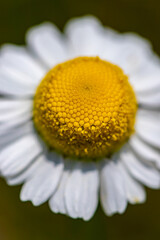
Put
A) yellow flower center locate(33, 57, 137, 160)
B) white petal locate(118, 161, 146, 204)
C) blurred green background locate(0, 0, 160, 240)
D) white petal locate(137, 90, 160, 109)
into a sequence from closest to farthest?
1. yellow flower center locate(33, 57, 137, 160)
2. white petal locate(118, 161, 146, 204)
3. white petal locate(137, 90, 160, 109)
4. blurred green background locate(0, 0, 160, 240)

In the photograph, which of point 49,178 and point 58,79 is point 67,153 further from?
point 58,79

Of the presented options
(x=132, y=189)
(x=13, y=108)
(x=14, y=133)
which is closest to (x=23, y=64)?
(x=13, y=108)

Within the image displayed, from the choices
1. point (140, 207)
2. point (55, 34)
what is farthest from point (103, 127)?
point (140, 207)

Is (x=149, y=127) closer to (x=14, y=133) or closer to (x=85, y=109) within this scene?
(x=85, y=109)

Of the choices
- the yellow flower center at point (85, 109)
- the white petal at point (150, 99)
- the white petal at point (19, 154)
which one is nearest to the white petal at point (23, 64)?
the yellow flower center at point (85, 109)

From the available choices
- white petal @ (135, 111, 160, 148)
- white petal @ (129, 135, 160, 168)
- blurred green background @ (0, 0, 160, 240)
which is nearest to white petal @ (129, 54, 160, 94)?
white petal @ (135, 111, 160, 148)

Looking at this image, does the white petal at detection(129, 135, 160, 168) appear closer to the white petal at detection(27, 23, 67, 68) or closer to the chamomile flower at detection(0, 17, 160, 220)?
the chamomile flower at detection(0, 17, 160, 220)
